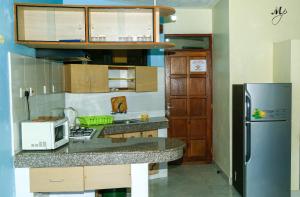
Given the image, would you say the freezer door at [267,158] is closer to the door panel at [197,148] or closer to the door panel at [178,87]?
the door panel at [197,148]

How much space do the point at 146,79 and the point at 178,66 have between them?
0.99 metres

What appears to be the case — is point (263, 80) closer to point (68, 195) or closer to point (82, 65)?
point (82, 65)

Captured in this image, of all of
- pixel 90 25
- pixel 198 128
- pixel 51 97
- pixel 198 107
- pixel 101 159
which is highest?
pixel 90 25

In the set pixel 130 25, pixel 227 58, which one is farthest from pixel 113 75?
pixel 130 25

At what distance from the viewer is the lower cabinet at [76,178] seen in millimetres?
2434

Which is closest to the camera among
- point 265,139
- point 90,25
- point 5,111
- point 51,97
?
point 5,111

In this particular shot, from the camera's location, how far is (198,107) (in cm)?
572

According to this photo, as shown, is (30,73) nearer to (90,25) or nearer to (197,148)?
(90,25)

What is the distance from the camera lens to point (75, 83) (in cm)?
444

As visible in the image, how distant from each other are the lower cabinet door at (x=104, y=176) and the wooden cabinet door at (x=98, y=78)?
2.25 m

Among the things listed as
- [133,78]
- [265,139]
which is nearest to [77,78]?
[133,78]

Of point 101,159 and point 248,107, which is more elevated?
point 248,107

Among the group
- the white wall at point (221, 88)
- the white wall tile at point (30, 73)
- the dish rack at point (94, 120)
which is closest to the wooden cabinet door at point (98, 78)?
the dish rack at point (94, 120)

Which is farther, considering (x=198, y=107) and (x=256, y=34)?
(x=198, y=107)
